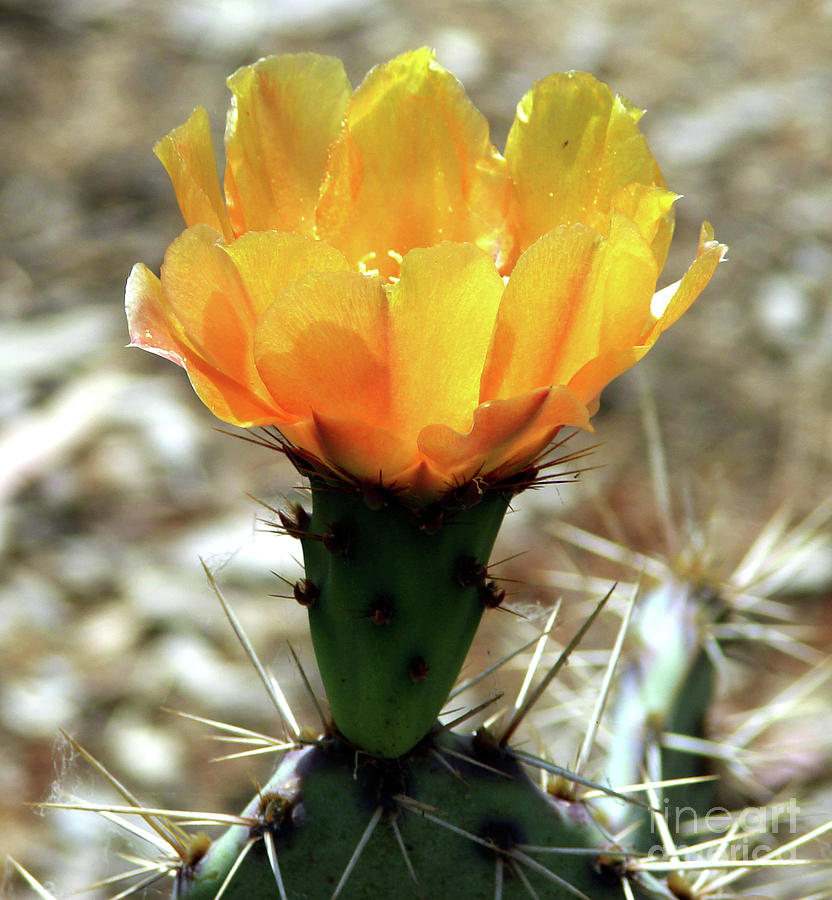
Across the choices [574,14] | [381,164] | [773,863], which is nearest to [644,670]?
[773,863]

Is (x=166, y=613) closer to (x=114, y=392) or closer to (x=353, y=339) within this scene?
(x=114, y=392)

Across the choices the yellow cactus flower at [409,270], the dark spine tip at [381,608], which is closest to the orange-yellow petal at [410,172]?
the yellow cactus flower at [409,270]

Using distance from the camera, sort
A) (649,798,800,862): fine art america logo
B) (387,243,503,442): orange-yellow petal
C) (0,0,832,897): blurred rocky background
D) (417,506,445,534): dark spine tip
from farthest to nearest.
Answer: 1. (0,0,832,897): blurred rocky background
2. (649,798,800,862): fine art america logo
3. (417,506,445,534): dark spine tip
4. (387,243,503,442): orange-yellow petal

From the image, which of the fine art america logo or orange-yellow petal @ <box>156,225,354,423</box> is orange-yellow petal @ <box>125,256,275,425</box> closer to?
orange-yellow petal @ <box>156,225,354,423</box>

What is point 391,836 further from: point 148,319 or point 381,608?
point 148,319

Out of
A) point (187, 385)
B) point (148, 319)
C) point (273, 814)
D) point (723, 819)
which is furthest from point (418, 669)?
point (187, 385)

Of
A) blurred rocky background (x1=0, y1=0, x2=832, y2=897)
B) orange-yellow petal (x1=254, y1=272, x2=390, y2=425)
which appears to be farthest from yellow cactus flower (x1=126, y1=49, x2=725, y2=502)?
blurred rocky background (x1=0, y1=0, x2=832, y2=897)

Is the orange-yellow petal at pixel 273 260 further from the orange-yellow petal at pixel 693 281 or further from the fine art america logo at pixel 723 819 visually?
the fine art america logo at pixel 723 819
